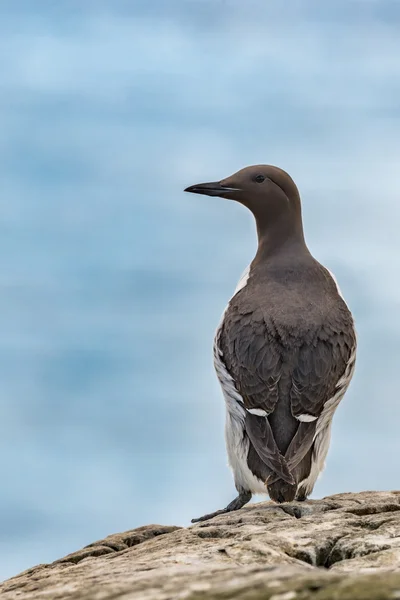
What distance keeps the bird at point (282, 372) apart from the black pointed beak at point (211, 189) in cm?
114

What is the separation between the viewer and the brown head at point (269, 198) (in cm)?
1037

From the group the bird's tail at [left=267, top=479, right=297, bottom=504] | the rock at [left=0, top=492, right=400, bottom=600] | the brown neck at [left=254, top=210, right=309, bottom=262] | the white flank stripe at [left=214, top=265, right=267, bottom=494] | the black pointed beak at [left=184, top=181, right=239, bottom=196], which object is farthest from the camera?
the black pointed beak at [left=184, top=181, right=239, bottom=196]

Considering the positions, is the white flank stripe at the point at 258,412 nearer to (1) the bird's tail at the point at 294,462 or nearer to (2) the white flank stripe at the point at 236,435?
(2) the white flank stripe at the point at 236,435

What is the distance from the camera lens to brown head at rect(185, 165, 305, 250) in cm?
1037

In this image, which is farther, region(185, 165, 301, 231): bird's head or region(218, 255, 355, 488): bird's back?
region(185, 165, 301, 231): bird's head

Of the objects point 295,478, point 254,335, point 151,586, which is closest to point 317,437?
point 295,478

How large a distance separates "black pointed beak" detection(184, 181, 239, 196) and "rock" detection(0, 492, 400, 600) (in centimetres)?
385

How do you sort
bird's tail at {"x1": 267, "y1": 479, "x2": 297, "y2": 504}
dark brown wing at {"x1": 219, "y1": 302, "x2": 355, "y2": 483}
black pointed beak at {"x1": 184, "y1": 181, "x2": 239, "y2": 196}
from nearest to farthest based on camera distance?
1. bird's tail at {"x1": 267, "y1": 479, "x2": 297, "y2": 504}
2. dark brown wing at {"x1": 219, "y1": 302, "x2": 355, "y2": 483}
3. black pointed beak at {"x1": 184, "y1": 181, "x2": 239, "y2": 196}

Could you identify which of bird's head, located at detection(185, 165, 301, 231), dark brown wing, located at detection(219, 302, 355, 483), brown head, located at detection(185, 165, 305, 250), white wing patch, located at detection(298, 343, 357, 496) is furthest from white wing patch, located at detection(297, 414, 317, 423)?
bird's head, located at detection(185, 165, 301, 231)

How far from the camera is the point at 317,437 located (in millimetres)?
8508

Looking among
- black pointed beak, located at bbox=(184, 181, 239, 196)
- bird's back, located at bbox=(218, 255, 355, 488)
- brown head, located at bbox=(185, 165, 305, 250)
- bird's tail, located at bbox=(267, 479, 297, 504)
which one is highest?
black pointed beak, located at bbox=(184, 181, 239, 196)

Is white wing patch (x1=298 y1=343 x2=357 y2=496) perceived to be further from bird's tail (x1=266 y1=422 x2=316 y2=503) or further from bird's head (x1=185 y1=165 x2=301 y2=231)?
bird's head (x1=185 y1=165 x2=301 y2=231)

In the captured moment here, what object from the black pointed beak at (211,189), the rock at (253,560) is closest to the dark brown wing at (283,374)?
the rock at (253,560)

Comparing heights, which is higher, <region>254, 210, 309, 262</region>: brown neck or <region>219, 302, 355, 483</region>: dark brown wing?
<region>254, 210, 309, 262</region>: brown neck
